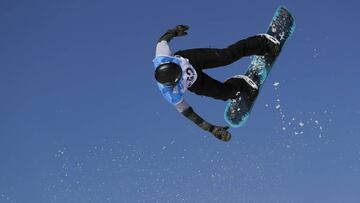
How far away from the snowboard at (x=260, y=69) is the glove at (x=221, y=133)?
1646 millimetres

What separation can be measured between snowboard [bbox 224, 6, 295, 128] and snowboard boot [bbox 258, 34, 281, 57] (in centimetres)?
17

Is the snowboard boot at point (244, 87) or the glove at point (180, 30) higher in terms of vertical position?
the glove at point (180, 30)

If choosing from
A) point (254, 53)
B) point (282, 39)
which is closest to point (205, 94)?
point (254, 53)

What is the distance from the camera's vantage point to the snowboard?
32.9 ft

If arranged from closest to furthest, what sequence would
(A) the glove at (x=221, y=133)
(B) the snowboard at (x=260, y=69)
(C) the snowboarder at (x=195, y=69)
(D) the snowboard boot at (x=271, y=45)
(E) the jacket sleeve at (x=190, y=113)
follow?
(C) the snowboarder at (x=195, y=69), (A) the glove at (x=221, y=133), (E) the jacket sleeve at (x=190, y=113), (D) the snowboard boot at (x=271, y=45), (B) the snowboard at (x=260, y=69)

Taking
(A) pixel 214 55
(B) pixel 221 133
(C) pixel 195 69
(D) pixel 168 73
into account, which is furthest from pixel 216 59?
(B) pixel 221 133

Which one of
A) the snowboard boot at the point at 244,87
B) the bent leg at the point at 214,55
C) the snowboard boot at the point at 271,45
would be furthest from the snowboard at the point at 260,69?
the bent leg at the point at 214,55

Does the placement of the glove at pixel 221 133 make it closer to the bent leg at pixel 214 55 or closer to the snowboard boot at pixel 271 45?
the bent leg at pixel 214 55

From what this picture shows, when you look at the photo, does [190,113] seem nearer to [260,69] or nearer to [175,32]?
[175,32]

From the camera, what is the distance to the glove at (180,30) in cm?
848

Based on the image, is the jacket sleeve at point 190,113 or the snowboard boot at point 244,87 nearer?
the jacket sleeve at point 190,113

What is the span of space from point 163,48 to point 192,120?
134 cm

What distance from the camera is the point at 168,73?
7934mm

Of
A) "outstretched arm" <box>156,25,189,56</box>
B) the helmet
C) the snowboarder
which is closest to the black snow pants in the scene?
the snowboarder
